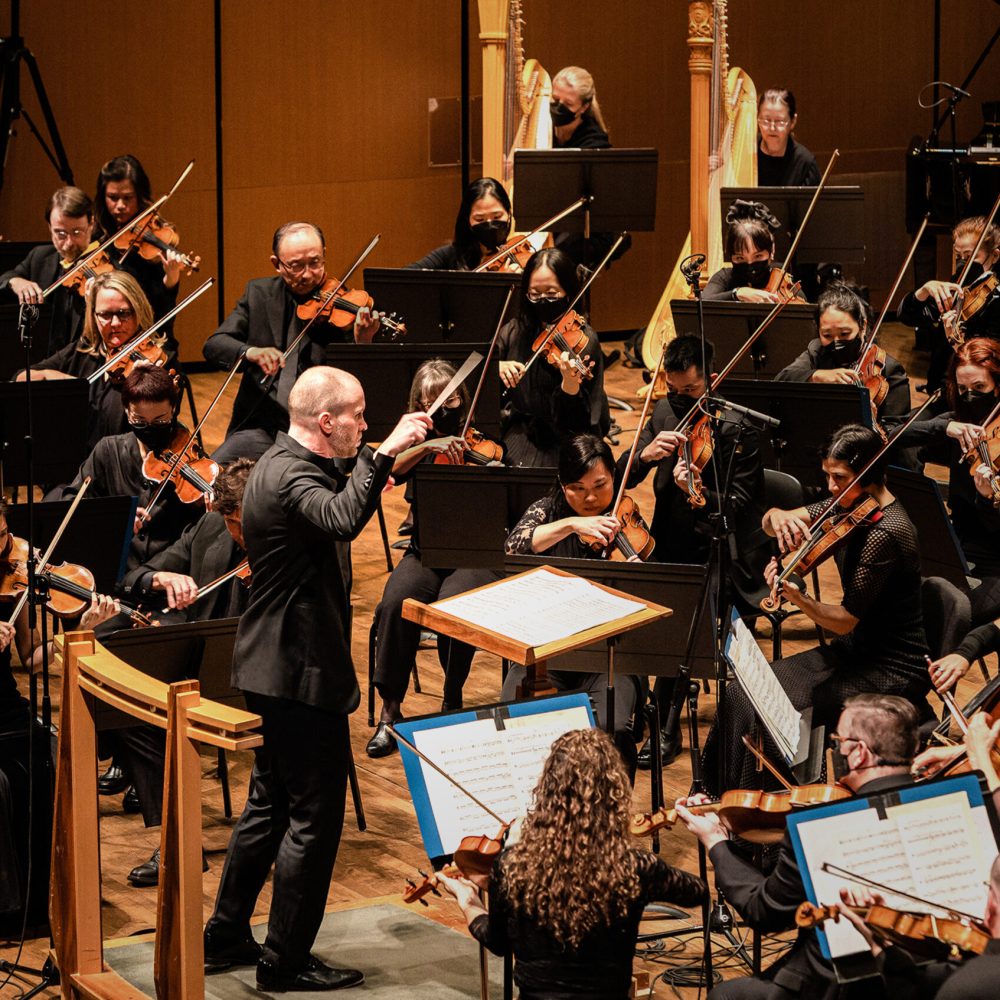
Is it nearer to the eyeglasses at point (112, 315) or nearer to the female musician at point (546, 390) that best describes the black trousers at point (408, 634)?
the female musician at point (546, 390)

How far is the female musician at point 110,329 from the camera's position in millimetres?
6090

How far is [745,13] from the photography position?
11.4m

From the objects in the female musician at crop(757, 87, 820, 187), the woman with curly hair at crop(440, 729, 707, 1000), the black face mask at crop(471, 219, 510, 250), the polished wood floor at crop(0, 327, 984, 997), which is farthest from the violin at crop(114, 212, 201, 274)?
the woman with curly hair at crop(440, 729, 707, 1000)

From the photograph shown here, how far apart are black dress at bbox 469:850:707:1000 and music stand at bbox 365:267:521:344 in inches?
139

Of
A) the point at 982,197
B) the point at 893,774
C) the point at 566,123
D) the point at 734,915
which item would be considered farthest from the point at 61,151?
the point at 893,774

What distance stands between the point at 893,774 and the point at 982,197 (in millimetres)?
6249

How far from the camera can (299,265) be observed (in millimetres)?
6398

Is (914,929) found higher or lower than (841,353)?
lower

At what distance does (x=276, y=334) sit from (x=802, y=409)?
2.06m

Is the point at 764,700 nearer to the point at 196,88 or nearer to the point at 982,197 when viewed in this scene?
the point at 982,197

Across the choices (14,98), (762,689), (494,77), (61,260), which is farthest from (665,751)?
(14,98)

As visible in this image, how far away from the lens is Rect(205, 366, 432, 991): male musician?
3.88 meters

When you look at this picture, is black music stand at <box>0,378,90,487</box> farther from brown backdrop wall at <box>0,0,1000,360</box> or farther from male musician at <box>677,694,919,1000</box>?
brown backdrop wall at <box>0,0,1000,360</box>

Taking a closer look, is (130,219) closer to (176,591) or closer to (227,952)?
(176,591)
